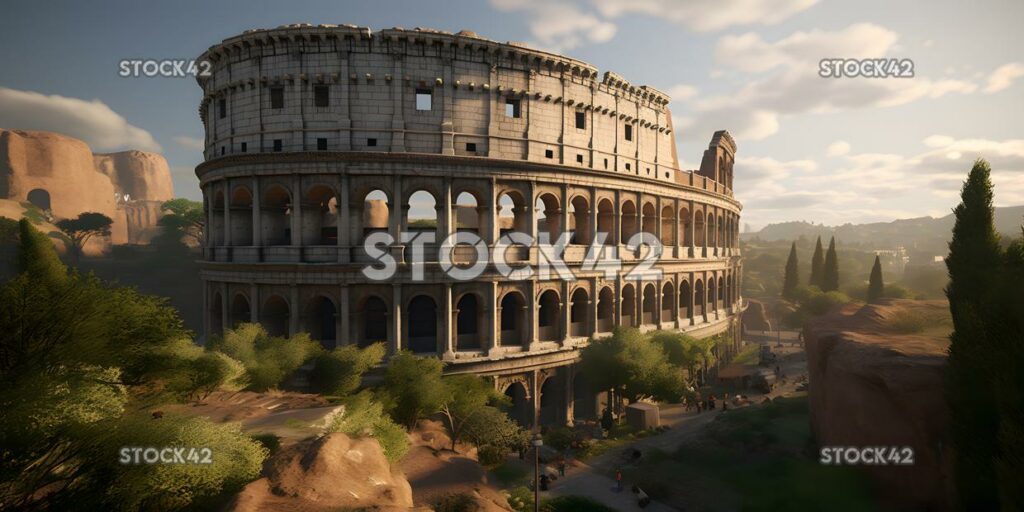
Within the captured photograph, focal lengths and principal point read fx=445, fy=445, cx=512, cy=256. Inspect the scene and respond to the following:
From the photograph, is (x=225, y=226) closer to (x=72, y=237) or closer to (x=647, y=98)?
(x=647, y=98)

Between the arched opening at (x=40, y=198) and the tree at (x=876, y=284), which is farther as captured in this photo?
the arched opening at (x=40, y=198)

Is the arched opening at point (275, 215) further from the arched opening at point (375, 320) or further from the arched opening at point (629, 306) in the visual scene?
the arched opening at point (629, 306)

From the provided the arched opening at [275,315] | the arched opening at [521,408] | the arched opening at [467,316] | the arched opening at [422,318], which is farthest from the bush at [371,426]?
the arched opening at [275,315]

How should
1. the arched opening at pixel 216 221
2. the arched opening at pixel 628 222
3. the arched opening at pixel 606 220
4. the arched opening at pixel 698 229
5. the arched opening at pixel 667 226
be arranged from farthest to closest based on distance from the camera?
the arched opening at pixel 698 229 < the arched opening at pixel 667 226 < the arched opening at pixel 628 222 < the arched opening at pixel 606 220 < the arched opening at pixel 216 221

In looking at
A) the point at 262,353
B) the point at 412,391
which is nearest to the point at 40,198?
the point at 262,353

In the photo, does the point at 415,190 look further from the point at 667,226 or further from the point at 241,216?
the point at 667,226

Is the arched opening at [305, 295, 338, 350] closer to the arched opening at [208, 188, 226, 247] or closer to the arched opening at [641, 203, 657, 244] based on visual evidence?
the arched opening at [208, 188, 226, 247]

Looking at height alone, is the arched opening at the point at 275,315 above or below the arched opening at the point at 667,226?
below
